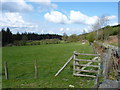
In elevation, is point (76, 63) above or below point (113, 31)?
below

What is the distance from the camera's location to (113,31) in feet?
192

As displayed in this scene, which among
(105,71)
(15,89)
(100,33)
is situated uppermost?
(100,33)

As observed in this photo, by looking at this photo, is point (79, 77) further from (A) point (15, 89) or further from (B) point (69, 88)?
(A) point (15, 89)

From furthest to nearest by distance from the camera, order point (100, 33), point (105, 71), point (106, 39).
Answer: point (100, 33), point (106, 39), point (105, 71)

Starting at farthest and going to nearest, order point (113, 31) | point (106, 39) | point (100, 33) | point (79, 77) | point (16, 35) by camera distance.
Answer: point (16, 35)
point (113, 31)
point (100, 33)
point (106, 39)
point (79, 77)

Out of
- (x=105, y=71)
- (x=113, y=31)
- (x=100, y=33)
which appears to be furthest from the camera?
(x=113, y=31)

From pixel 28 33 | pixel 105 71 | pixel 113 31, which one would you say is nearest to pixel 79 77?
pixel 105 71

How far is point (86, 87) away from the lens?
5953 mm

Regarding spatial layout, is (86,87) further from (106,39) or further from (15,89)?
(106,39)

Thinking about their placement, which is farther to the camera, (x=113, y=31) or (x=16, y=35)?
(x=16, y=35)

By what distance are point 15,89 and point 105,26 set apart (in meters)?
48.2

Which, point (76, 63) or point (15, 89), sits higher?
point (76, 63)

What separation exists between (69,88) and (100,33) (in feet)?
166

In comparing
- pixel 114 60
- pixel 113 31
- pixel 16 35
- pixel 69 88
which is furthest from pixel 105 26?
pixel 16 35
